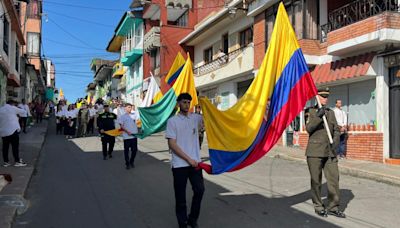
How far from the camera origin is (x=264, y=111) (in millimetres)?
7137

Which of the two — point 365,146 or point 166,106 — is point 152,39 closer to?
point 166,106

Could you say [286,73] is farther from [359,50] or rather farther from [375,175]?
[359,50]

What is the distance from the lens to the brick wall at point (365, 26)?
1260cm

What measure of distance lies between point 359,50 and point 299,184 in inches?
258

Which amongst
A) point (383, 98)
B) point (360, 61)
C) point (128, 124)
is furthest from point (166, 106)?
point (383, 98)

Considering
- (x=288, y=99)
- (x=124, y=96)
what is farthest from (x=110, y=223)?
(x=124, y=96)

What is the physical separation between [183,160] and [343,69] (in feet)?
34.4

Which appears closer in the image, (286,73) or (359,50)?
(286,73)

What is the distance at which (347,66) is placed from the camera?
14.7 meters

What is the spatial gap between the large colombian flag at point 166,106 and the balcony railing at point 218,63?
11112mm

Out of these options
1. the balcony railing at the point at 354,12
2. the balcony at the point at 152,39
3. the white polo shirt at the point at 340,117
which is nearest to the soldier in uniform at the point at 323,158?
the white polo shirt at the point at 340,117

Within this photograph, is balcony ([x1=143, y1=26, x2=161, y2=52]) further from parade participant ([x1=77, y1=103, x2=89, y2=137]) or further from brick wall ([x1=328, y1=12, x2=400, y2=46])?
brick wall ([x1=328, y1=12, x2=400, y2=46])

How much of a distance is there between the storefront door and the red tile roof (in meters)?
0.80

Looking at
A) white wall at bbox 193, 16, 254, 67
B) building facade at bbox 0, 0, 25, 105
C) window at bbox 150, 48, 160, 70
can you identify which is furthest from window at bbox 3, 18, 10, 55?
window at bbox 150, 48, 160, 70
